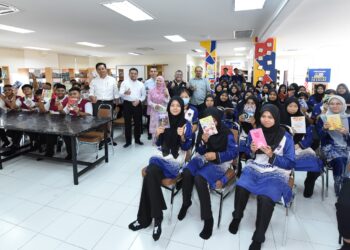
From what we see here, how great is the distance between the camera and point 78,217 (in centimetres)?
240

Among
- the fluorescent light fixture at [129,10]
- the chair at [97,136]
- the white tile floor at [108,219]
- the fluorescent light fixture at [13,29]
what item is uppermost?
the fluorescent light fixture at [13,29]

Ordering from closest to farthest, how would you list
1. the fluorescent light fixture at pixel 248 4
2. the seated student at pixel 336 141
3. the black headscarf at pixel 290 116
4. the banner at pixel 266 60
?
the seated student at pixel 336 141 → the black headscarf at pixel 290 116 → the fluorescent light fixture at pixel 248 4 → the banner at pixel 266 60

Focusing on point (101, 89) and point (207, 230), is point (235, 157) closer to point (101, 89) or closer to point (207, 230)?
point (207, 230)

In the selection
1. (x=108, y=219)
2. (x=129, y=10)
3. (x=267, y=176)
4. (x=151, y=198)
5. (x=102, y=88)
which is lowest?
(x=108, y=219)

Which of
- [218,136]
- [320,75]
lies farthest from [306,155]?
[320,75]

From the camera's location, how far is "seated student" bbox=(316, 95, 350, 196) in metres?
2.55

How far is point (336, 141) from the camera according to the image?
2631mm

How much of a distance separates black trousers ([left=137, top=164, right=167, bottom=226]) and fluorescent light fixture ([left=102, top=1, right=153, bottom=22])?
124 inches

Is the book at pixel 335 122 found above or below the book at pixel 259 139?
above

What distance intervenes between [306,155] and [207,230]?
1372mm

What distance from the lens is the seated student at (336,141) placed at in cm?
255

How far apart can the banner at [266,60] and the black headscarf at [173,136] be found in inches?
237

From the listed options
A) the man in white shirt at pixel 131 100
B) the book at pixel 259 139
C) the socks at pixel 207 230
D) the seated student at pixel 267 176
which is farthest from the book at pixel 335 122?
the man in white shirt at pixel 131 100

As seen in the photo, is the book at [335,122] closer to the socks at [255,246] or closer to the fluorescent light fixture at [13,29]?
→ the socks at [255,246]
